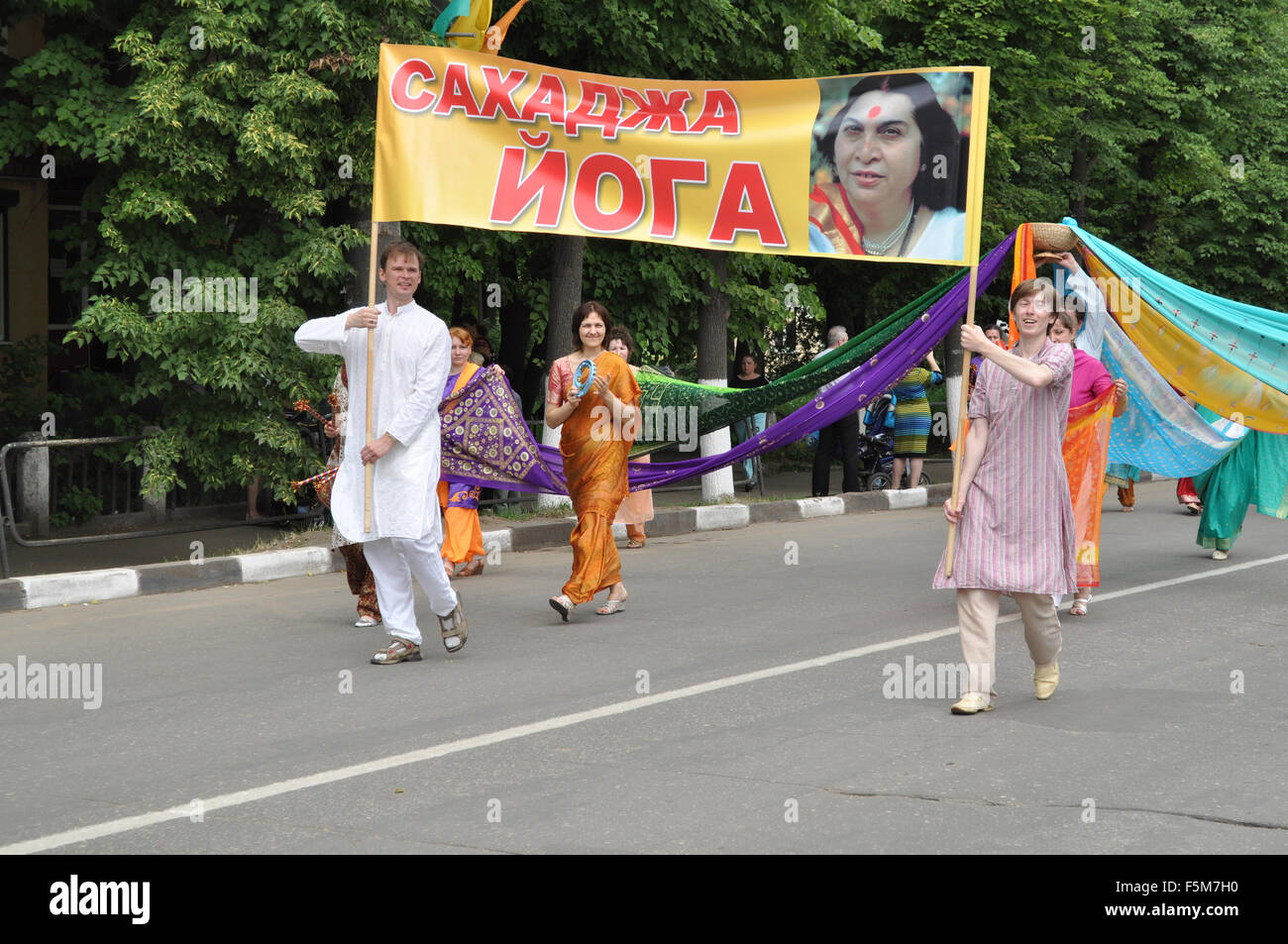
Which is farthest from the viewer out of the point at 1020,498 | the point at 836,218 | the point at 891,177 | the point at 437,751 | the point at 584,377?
the point at 584,377

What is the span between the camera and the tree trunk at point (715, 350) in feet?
57.4

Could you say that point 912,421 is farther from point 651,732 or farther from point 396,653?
point 651,732

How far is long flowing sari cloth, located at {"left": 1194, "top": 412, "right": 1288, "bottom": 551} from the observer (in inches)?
468

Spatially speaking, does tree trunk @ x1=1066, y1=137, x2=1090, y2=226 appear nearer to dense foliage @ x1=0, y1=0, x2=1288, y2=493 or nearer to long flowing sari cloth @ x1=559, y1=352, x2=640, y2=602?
dense foliage @ x1=0, y1=0, x2=1288, y2=493

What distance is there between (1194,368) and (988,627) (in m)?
4.78

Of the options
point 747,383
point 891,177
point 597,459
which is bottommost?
point 597,459

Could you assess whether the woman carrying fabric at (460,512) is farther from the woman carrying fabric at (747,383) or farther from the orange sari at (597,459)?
the woman carrying fabric at (747,383)

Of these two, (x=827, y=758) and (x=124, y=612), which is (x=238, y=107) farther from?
(x=827, y=758)

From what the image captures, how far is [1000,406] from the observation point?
7.21m

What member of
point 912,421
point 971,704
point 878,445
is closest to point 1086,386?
point 971,704

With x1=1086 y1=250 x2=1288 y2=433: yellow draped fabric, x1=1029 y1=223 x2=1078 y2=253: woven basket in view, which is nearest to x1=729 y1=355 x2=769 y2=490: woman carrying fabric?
x1=1086 y1=250 x2=1288 y2=433: yellow draped fabric

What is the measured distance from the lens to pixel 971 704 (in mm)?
7078

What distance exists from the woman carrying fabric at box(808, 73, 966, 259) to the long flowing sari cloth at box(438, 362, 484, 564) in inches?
139

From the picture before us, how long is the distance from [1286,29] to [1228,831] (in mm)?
29299
